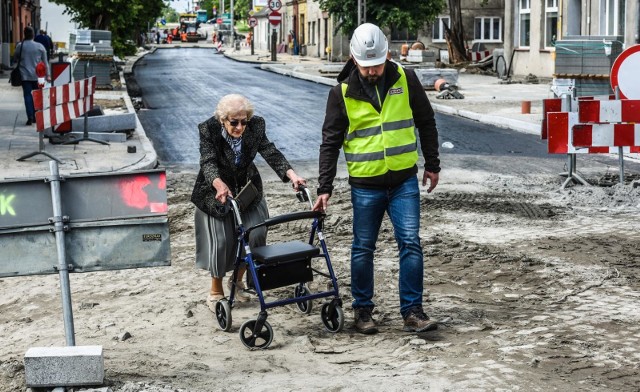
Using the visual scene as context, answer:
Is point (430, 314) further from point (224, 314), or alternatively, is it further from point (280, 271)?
point (224, 314)

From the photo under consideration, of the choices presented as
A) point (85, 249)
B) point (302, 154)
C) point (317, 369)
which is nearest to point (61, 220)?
point (85, 249)

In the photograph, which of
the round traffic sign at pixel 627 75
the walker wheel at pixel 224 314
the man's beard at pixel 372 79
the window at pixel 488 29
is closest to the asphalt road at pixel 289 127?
the round traffic sign at pixel 627 75

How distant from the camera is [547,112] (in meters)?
12.7

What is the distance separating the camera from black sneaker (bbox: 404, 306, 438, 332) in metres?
6.52

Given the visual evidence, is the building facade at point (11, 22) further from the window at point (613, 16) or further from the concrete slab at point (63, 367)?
the concrete slab at point (63, 367)

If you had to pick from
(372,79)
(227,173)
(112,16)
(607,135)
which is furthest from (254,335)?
(112,16)

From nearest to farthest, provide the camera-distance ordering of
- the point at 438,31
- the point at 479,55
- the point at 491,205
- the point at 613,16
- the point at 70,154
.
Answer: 1. the point at 491,205
2. the point at 70,154
3. the point at 613,16
4. the point at 479,55
5. the point at 438,31

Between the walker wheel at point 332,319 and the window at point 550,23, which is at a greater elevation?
the window at point 550,23

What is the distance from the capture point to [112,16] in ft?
124

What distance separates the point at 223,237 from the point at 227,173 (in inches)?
17.0

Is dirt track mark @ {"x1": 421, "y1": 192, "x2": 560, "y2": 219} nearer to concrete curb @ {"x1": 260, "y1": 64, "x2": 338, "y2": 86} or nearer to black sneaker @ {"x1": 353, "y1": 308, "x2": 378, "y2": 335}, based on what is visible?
black sneaker @ {"x1": 353, "y1": 308, "x2": 378, "y2": 335}

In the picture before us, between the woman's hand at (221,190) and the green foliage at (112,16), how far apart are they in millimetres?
31017

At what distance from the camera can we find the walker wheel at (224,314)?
673cm

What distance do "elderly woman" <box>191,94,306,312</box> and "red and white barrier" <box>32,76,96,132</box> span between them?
8.37 meters
